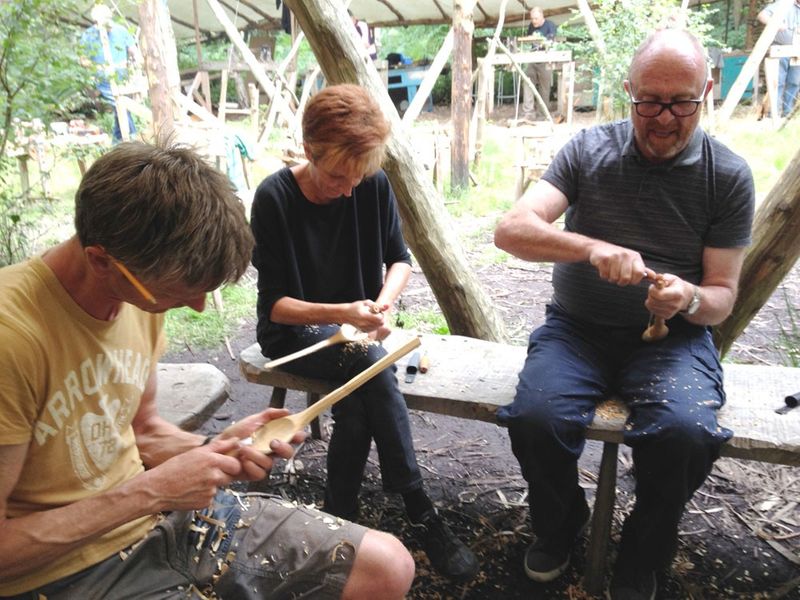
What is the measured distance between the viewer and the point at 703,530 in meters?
2.76

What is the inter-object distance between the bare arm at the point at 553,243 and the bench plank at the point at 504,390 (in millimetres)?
495

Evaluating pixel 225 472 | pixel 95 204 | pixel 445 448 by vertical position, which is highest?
pixel 95 204

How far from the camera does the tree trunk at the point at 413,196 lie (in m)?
3.35

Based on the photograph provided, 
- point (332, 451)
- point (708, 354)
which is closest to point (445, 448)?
point (332, 451)

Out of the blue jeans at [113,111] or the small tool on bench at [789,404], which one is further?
the blue jeans at [113,111]

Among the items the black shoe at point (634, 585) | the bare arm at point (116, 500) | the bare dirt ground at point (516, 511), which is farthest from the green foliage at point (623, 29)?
the bare arm at point (116, 500)

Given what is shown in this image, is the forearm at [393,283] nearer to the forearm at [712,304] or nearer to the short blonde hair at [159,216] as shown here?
the forearm at [712,304]

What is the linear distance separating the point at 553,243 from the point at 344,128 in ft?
2.71

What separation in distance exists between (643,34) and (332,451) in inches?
288

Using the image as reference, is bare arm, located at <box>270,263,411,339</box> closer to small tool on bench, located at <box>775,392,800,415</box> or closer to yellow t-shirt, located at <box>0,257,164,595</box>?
yellow t-shirt, located at <box>0,257,164,595</box>

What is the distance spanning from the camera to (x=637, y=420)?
7.18ft

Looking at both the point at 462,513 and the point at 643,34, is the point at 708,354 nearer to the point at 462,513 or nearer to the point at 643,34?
the point at 462,513

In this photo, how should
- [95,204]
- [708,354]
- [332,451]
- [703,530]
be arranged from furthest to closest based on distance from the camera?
1. [703,530]
2. [332,451]
3. [708,354]
4. [95,204]

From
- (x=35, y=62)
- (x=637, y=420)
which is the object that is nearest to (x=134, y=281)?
(x=637, y=420)
